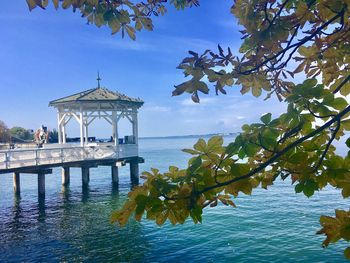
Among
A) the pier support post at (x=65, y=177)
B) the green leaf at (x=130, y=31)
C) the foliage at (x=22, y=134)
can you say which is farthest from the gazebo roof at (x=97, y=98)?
the foliage at (x=22, y=134)

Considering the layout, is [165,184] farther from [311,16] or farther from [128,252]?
[128,252]

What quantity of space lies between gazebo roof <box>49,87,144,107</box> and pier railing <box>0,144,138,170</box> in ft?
11.3

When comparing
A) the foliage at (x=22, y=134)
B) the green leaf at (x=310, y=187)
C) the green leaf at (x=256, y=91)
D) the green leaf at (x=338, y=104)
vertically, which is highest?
the foliage at (x=22, y=134)

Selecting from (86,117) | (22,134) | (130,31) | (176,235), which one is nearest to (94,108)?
(86,117)

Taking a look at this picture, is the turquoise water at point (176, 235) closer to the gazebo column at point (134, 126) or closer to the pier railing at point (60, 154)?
the pier railing at point (60, 154)

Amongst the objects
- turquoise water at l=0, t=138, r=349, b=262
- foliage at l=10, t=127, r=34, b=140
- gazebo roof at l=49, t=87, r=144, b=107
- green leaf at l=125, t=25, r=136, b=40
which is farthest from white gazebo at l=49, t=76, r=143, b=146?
foliage at l=10, t=127, r=34, b=140

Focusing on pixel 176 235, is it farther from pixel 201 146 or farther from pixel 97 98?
pixel 97 98

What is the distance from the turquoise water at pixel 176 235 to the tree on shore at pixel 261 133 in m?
9.28

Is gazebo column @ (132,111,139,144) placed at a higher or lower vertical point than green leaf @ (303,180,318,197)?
higher

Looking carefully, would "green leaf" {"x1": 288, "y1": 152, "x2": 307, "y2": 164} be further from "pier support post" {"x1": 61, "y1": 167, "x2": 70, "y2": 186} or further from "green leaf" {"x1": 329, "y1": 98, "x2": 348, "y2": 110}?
"pier support post" {"x1": 61, "y1": 167, "x2": 70, "y2": 186}

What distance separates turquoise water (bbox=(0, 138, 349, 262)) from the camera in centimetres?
1070

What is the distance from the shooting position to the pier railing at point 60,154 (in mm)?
18875

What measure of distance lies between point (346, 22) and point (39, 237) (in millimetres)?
14150

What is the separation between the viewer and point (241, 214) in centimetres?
1628
